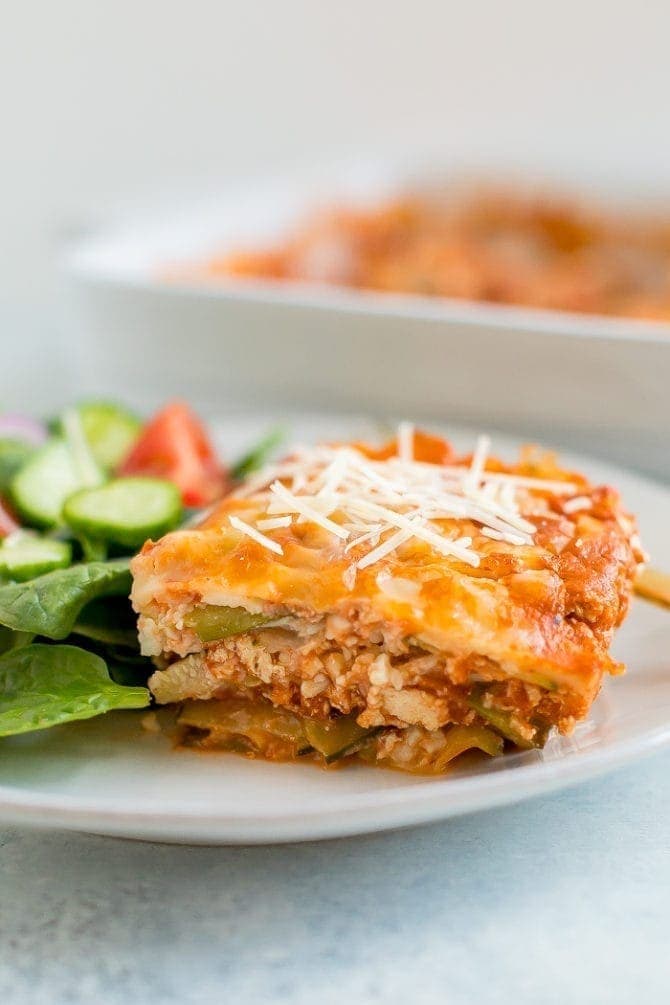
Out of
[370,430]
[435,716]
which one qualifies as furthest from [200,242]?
[435,716]

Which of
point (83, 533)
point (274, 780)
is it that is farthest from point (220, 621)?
point (83, 533)

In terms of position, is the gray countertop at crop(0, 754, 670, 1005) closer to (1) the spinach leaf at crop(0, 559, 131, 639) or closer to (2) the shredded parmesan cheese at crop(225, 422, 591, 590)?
(1) the spinach leaf at crop(0, 559, 131, 639)

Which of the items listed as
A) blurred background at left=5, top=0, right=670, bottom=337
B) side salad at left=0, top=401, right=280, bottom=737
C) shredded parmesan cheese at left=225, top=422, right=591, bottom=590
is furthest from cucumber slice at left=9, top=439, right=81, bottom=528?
blurred background at left=5, top=0, right=670, bottom=337

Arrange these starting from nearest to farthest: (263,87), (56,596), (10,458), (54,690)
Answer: (54,690)
(56,596)
(10,458)
(263,87)

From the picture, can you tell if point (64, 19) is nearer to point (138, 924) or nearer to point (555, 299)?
point (555, 299)

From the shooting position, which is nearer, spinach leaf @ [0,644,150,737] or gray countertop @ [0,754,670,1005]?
gray countertop @ [0,754,670,1005]

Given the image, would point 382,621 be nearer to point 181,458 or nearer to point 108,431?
point 181,458
